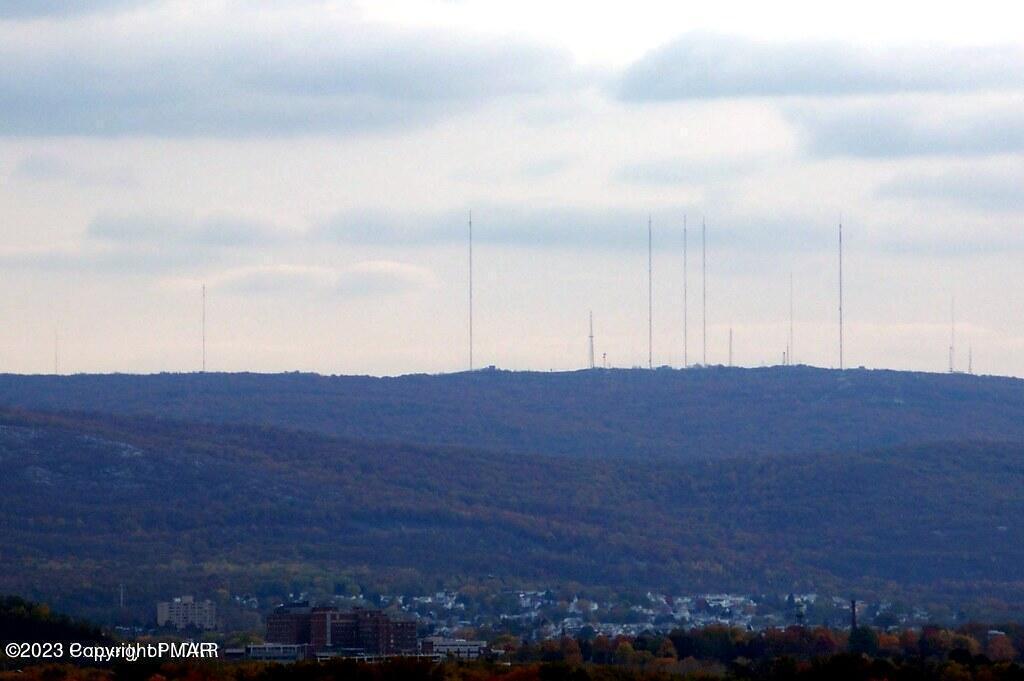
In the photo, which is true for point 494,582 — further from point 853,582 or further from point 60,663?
point 60,663

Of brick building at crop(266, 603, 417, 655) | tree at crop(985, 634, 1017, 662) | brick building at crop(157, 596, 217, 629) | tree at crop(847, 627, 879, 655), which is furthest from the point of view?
brick building at crop(157, 596, 217, 629)

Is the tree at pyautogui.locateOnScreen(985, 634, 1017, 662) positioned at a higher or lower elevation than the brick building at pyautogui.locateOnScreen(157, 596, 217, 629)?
higher

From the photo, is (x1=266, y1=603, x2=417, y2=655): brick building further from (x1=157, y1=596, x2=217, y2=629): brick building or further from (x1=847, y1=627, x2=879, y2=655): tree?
(x1=157, y1=596, x2=217, y2=629): brick building

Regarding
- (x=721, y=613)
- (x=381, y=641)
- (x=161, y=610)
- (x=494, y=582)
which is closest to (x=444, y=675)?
(x=381, y=641)

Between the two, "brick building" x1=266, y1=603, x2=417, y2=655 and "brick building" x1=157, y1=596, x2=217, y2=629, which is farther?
"brick building" x1=157, y1=596, x2=217, y2=629

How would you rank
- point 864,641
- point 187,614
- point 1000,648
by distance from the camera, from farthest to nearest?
point 187,614, point 864,641, point 1000,648

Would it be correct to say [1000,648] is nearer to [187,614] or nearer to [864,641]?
[864,641]

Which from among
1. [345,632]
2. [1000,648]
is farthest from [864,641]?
[345,632]

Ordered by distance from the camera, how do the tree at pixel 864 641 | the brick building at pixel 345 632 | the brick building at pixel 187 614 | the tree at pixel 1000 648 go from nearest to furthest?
1. the tree at pixel 1000 648
2. the brick building at pixel 345 632
3. the tree at pixel 864 641
4. the brick building at pixel 187 614

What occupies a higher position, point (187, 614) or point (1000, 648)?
point (1000, 648)

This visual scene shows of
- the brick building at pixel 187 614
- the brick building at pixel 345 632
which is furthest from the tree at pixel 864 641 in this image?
the brick building at pixel 187 614

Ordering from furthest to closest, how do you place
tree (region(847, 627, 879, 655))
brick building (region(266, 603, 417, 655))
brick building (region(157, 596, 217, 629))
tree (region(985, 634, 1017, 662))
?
brick building (region(157, 596, 217, 629)) → tree (region(847, 627, 879, 655)) → brick building (region(266, 603, 417, 655)) → tree (region(985, 634, 1017, 662))

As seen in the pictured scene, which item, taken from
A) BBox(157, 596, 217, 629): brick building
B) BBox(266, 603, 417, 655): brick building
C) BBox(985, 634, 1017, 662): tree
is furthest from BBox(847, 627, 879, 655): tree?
BBox(157, 596, 217, 629): brick building

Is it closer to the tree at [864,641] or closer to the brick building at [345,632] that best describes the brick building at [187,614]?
the brick building at [345,632]
